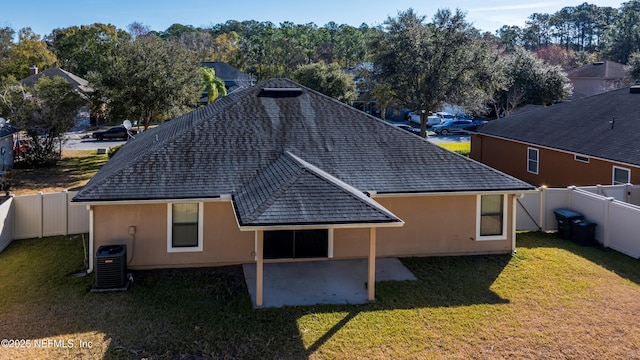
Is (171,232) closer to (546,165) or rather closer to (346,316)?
(346,316)

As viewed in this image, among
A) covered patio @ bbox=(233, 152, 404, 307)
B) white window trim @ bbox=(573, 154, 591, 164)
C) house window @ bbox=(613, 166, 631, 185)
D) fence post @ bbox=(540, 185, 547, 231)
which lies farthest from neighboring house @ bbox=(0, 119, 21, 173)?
house window @ bbox=(613, 166, 631, 185)

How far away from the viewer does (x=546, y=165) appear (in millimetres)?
20984

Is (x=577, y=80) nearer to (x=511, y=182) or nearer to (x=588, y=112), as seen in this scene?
(x=588, y=112)

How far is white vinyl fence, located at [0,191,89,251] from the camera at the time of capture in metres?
13.9

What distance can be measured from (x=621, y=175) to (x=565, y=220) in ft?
14.1

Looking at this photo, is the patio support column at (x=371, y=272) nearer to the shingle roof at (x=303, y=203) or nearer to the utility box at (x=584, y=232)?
the shingle roof at (x=303, y=203)

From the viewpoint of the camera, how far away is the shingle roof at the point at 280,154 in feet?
37.3

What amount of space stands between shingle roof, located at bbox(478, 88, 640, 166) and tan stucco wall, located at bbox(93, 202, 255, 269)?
→ 13.5m

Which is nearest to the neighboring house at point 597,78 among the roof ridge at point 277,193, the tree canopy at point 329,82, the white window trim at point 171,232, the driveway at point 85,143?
the tree canopy at point 329,82

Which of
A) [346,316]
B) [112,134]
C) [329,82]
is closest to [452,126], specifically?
[329,82]

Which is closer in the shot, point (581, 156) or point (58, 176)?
point (581, 156)

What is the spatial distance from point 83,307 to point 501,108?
44.8 m

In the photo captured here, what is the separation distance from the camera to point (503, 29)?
123875 mm

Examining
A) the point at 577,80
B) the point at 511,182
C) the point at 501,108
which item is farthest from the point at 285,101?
the point at 577,80
